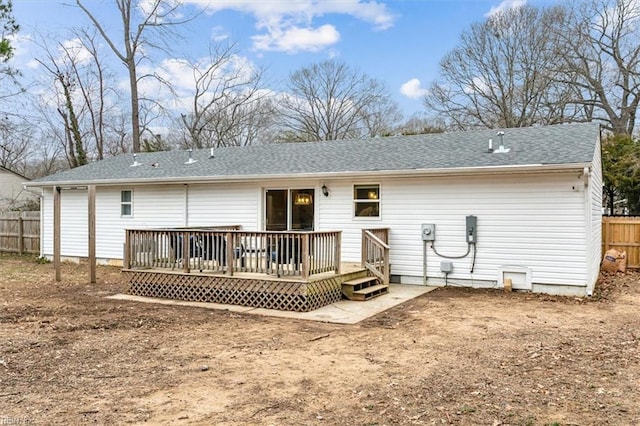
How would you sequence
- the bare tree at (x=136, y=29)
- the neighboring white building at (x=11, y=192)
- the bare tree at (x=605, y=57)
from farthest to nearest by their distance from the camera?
1. the neighboring white building at (x=11, y=192)
2. the bare tree at (x=136, y=29)
3. the bare tree at (x=605, y=57)

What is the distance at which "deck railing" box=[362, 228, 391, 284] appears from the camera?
31.9 feet

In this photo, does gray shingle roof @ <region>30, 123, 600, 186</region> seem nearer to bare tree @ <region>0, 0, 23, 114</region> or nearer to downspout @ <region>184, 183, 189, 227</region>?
downspout @ <region>184, 183, 189, 227</region>

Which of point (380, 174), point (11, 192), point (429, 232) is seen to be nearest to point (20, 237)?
point (11, 192)

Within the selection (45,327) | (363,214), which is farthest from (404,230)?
(45,327)

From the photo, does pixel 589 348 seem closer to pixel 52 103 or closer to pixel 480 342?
pixel 480 342

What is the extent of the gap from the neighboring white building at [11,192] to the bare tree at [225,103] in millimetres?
9129

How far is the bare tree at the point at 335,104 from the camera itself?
30.3 m

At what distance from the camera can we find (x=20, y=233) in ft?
57.0

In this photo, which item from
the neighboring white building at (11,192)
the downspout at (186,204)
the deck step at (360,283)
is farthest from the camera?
the neighboring white building at (11,192)

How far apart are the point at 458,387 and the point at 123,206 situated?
12.2 meters

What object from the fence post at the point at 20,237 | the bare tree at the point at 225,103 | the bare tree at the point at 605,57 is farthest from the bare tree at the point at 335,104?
the fence post at the point at 20,237

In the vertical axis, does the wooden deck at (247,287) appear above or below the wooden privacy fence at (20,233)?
below

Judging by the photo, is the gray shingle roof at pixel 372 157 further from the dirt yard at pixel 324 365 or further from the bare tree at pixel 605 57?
the bare tree at pixel 605 57

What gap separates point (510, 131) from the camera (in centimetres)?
1193
